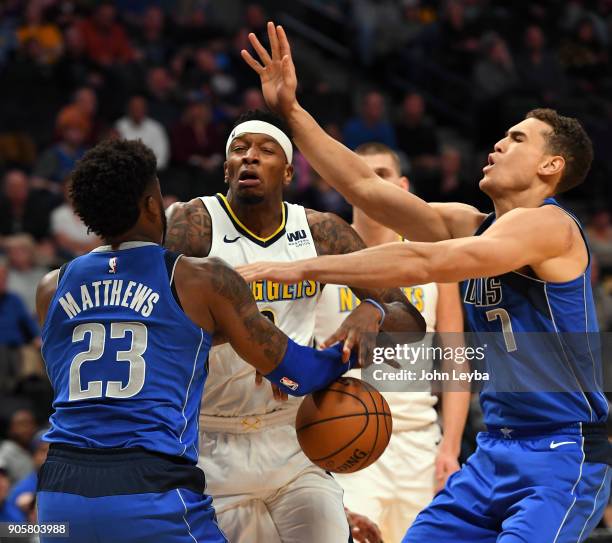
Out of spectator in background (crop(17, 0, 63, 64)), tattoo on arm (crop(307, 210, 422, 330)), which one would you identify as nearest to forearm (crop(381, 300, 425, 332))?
tattoo on arm (crop(307, 210, 422, 330))

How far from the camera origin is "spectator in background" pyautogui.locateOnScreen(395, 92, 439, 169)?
13203 mm

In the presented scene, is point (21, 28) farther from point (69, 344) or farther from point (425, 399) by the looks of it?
point (69, 344)

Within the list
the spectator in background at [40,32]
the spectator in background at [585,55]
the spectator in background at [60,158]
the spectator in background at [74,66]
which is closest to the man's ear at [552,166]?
the spectator in background at [60,158]

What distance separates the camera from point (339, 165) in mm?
5051

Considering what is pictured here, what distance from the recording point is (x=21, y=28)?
12375 mm

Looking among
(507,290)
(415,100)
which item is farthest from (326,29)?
(507,290)

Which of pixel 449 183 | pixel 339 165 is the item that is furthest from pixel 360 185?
pixel 449 183

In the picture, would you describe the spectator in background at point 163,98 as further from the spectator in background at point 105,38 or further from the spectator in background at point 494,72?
the spectator in background at point 494,72

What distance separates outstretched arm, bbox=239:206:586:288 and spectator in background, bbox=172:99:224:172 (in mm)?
7380

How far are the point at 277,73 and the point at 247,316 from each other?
1.49 metres

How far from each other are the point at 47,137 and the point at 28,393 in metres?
3.82

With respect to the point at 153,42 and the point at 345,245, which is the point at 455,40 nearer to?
the point at 153,42

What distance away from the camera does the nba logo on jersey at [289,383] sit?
426 centimetres

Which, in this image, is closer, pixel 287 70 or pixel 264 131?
pixel 287 70
